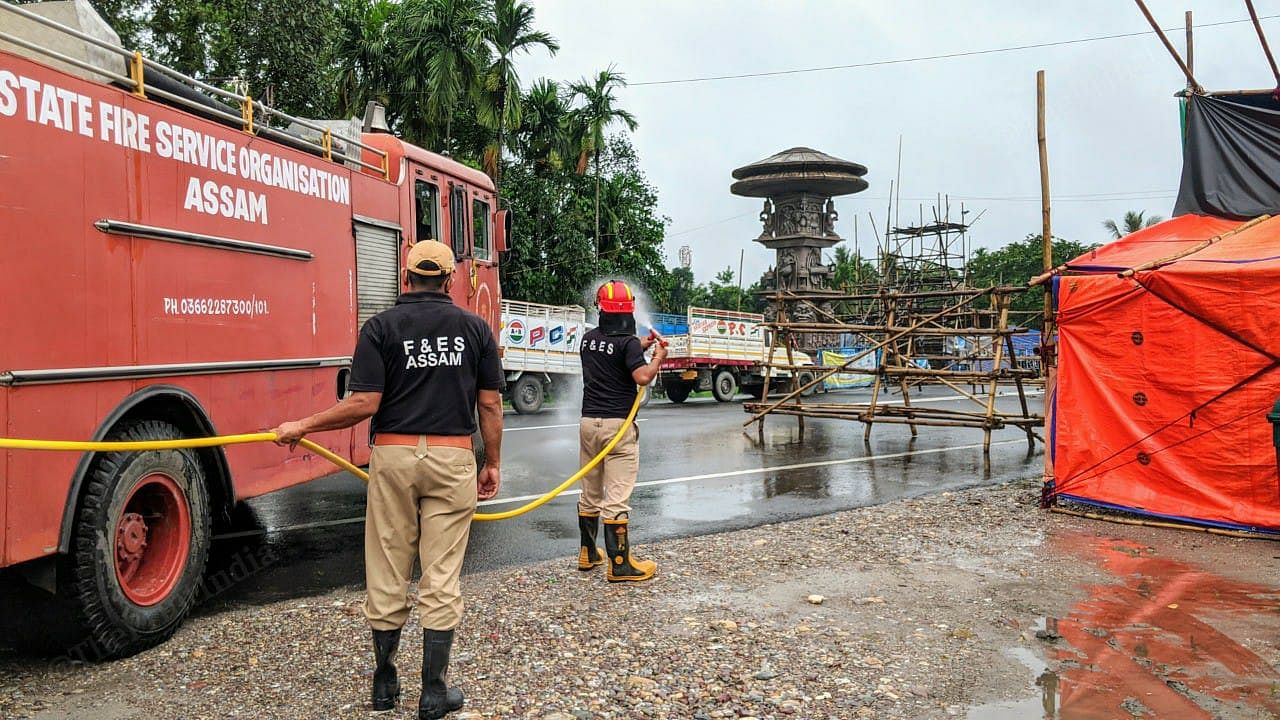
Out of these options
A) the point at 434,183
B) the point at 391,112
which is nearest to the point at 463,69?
the point at 391,112

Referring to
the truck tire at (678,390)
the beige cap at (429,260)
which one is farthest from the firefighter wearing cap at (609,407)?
the truck tire at (678,390)

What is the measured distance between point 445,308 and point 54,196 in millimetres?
1963

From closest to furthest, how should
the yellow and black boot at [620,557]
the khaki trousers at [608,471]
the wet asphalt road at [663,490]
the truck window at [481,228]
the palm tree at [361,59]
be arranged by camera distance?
1. the yellow and black boot at [620,557]
2. the khaki trousers at [608,471]
3. the wet asphalt road at [663,490]
4. the truck window at [481,228]
5. the palm tree at [361,59]

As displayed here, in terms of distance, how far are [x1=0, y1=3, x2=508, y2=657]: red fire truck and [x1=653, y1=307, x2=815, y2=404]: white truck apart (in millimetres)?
17103

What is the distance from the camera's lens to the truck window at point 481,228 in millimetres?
9797

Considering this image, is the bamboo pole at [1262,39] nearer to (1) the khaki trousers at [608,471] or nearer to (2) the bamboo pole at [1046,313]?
(2) the bamboo pole at [1046,313]

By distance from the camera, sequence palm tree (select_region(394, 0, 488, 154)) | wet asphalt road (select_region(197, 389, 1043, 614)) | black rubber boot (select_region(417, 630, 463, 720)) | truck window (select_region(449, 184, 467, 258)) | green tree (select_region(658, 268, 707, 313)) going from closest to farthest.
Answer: black rubber boot (select_region(417, 630, 463, 720)) < wet asphalt road (select_region(197, 389, 1043, 614)) < truck window (select_region(449, 184, 467, 258)) < palm tree (select_region(394, 0, 488, 154)) < green tree (select_region(658, 268, 707, 313))

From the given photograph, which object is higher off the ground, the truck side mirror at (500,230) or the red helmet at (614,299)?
the truck side mirror at (500,230)

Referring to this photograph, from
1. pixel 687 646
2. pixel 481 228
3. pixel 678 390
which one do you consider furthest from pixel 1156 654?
pixel 678 390

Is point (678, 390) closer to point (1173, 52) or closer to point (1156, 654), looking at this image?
point (1173, 52)

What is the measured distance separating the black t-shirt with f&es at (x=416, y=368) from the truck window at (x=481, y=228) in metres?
5.71

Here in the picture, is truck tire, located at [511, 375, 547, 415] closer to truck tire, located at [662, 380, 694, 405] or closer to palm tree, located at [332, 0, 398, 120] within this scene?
truck tire, located at [662, 380, 694, 405]

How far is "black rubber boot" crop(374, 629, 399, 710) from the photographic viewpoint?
4027 mm

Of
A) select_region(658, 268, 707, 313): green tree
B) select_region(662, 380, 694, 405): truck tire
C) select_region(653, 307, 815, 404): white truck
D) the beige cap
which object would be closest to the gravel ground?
the beige cap
